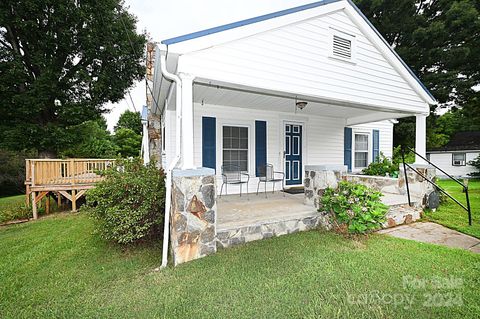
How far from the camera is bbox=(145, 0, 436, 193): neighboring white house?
11.0 ft

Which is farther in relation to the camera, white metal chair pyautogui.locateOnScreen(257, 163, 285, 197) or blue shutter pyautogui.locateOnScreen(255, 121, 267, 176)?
blue shutter pyautogui.locateOnScreen(255, 121, 267, 176)

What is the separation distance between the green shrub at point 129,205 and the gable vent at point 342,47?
4.33 m

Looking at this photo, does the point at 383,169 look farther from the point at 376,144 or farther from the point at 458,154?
the point at 458,154

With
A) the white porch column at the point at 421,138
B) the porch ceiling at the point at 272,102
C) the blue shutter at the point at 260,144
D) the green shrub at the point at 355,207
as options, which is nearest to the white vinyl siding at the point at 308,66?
the white porch column at the point at 421,138

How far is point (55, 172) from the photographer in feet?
24.2

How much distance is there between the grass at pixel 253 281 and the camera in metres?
2.10

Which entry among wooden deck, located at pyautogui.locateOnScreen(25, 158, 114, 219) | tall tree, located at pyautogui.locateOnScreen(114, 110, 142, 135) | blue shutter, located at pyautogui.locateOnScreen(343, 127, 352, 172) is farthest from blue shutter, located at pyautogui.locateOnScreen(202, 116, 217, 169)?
tall tree, located at pyautogui.locateOnScreen(114, 110, 142, 135)

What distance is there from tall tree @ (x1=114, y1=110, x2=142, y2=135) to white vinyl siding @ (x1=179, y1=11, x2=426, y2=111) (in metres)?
24.4

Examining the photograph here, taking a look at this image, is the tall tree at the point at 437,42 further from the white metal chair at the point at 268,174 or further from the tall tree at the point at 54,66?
the tall tree at the point at 54,66

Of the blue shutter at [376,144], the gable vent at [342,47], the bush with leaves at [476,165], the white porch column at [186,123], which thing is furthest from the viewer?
the bush with leaves at [476,165]

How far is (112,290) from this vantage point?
2.51 metres

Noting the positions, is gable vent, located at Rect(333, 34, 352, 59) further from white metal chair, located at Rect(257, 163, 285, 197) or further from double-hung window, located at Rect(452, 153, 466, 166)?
double-hung window, located at Rect(452, 153, 466, 166)

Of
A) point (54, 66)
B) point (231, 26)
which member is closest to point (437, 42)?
point (231, 26)

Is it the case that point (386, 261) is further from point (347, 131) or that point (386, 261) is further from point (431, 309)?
point (347, 131)
